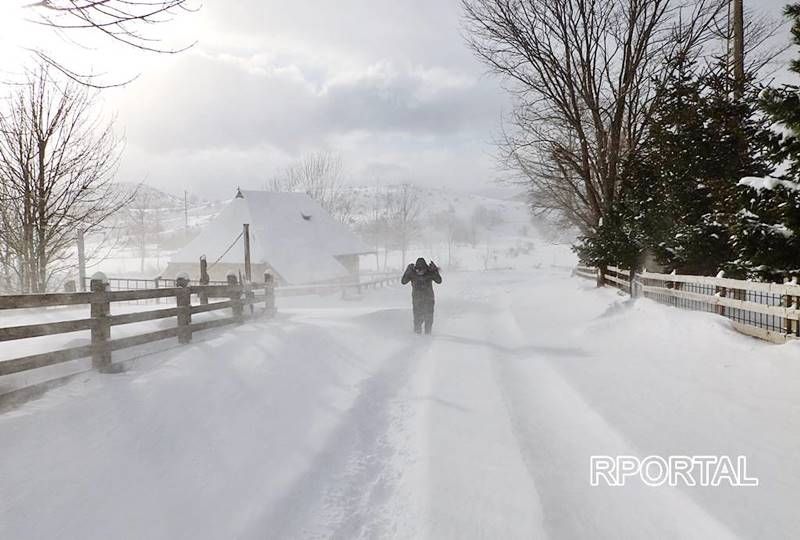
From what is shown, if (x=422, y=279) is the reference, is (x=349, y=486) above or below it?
below

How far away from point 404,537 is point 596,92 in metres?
16.8

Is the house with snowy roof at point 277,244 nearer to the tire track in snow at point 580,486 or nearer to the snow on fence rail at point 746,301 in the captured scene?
the snow on fence rail at point 746,301

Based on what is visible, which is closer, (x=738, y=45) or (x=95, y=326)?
(x=95, y=326)

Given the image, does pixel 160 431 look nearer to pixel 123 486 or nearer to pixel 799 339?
pixel 123 486

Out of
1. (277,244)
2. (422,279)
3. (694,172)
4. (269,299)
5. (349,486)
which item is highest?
(694,172)

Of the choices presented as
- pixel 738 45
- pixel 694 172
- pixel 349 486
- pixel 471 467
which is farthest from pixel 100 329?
pixel 738 45

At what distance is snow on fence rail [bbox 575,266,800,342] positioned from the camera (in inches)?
242

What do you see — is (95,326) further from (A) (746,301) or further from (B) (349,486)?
(A) (746,301)

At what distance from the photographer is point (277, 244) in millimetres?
27062

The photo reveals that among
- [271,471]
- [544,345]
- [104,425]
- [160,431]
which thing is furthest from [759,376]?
[104,425]

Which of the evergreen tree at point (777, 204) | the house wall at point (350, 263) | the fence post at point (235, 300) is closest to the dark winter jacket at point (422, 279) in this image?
the fence post at point (235, 300)

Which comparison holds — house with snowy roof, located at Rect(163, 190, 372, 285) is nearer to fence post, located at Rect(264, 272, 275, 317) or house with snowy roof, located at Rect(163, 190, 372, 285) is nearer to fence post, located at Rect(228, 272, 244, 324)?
fence post, located at Rect(264, 272, 275, 317)

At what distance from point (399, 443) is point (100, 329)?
4.24 meters

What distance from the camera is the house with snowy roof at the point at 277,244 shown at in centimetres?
2589
